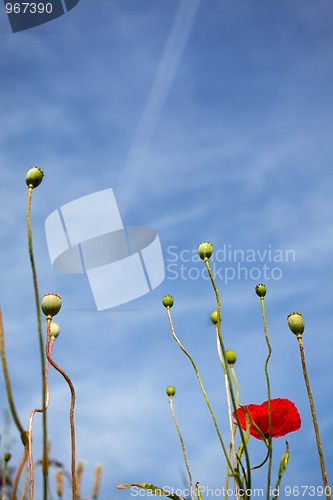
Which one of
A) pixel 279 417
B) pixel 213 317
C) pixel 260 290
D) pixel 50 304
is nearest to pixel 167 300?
pixel 213 317

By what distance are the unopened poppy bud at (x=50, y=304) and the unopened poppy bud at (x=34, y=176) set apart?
24 centimetres

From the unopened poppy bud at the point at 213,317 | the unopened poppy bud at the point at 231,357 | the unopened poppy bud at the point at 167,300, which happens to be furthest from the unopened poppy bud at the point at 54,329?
the unopened poppy bud at the point at 213,317

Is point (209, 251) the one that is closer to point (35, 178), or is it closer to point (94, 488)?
point (35, 178)

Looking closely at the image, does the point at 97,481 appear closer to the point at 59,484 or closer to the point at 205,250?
the point at 59,484

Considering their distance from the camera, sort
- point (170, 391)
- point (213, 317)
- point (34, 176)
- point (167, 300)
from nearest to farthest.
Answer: point (34, 176), point (167, 300), point (213, 317), point (170, 391)

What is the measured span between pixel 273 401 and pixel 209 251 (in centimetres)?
52

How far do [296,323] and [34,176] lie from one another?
2.29ft

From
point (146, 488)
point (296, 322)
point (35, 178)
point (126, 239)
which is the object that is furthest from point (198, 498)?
point (126, 239)

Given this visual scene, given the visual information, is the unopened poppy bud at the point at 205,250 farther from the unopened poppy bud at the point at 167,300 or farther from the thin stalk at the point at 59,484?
the thin stalk at the point at 59,484

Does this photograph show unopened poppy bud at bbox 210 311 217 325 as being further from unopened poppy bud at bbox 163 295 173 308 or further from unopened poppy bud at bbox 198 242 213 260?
unopened poppy bud at bbox 198 242 213 260

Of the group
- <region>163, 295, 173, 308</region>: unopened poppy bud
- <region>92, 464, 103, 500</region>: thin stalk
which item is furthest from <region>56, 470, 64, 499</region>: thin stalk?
<region>163, 295, 173, 308</region>: unopened poppy bud

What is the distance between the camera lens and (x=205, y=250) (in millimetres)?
1154

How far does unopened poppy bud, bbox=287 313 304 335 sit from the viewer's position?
1092mm

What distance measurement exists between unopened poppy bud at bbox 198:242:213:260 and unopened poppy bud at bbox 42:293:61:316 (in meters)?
0.38
